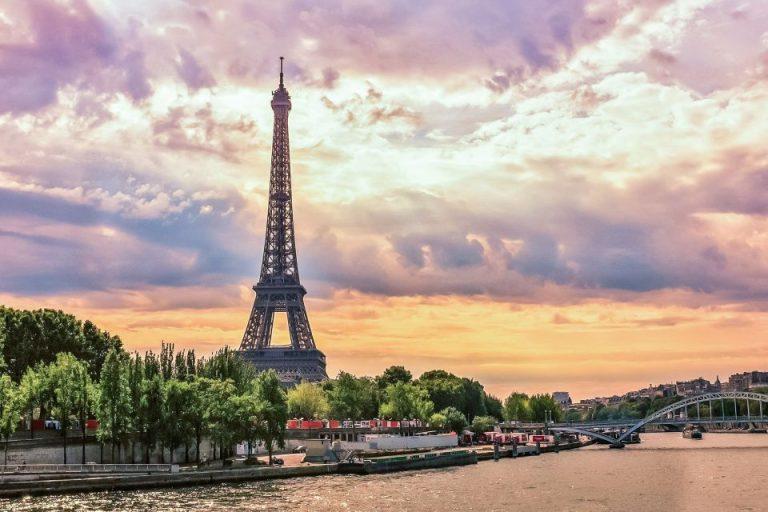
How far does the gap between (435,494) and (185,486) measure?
2061 cm

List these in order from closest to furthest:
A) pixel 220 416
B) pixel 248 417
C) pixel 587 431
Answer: pixel 220 416, pixel 248 417, pixel 587 431

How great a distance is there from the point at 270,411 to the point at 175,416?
36.6 feet

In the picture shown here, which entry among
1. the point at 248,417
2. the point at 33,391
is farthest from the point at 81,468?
the point at 248,417

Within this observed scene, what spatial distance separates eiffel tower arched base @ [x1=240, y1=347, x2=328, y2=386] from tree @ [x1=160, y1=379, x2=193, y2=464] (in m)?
95.7

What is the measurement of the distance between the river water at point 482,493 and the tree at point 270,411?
690 cm

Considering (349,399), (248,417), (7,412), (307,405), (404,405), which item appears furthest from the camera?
(404,405)

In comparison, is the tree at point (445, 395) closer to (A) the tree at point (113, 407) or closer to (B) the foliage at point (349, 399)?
(B) the foliage at point (349, 399)

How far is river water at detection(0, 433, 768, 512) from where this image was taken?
67625mm

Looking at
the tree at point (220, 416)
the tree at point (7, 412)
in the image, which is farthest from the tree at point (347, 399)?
the tree at point (7, 412)

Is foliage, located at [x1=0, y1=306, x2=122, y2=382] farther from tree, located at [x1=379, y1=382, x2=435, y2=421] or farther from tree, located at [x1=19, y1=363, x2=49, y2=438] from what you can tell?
tree, located at [x1=379, y1=382, x2=435, y2=421]

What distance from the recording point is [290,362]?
621 feet

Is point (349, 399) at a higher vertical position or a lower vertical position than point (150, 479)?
higher

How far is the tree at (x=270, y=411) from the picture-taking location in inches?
3775

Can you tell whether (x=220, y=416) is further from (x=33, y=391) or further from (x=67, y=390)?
(x=33, y=391)
